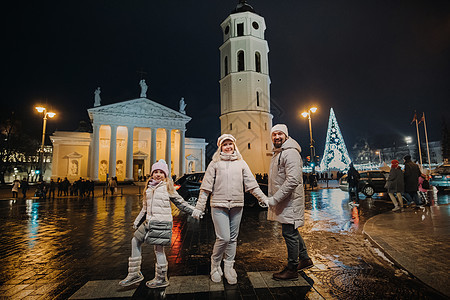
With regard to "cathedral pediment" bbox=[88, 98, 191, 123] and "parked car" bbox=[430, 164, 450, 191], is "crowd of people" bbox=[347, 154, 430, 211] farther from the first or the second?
"cathedral pediment" bbox=[88, 98, 191, 123]

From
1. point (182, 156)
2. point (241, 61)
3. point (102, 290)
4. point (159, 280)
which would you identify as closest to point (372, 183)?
point (159, 280)

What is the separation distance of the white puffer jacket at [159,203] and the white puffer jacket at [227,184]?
1.24 ft

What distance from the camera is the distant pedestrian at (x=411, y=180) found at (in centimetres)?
909

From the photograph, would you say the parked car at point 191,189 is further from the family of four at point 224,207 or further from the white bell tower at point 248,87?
the white bell tower at point 248,87

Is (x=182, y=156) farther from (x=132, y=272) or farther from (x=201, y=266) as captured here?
(x=132, y=272)

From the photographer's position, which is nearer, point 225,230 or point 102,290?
point 102,290

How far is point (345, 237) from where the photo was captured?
569cm

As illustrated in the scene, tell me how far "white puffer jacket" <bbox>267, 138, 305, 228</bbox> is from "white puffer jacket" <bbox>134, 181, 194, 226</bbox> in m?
1.29

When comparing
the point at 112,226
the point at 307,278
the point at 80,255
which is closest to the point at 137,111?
the point at 112,226

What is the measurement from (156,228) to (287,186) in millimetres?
1870

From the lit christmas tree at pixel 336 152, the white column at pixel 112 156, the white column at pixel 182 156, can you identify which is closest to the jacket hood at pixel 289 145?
the lit christmas tree at pixel 336 152

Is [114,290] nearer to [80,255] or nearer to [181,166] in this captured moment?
[80,255]

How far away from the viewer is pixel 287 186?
3.33 m

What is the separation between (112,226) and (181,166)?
33.9 meters
